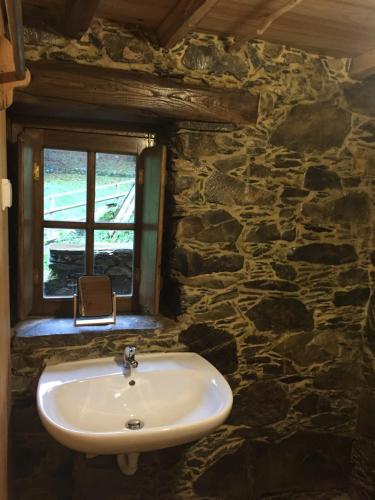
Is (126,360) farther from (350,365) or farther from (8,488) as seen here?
(350,365)

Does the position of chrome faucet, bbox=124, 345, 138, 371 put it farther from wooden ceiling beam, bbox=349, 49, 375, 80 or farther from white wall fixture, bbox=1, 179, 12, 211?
wooden ceiling beam, bbox=349, 49, 375, 80

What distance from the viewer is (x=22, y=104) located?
1566 mm

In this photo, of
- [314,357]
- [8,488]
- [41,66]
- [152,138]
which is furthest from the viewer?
[314,357]

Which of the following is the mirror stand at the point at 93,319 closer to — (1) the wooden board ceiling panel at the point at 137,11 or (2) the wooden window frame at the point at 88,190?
(2) the wooden window frame at the point at 88,190

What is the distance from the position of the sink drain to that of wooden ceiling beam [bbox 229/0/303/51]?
5.07ft

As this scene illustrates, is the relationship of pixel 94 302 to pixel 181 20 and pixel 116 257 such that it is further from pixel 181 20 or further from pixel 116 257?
pixel 181 20

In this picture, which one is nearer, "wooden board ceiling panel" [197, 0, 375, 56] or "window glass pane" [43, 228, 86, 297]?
"wooden board ceiling panel" [197, 0, 375, 56]

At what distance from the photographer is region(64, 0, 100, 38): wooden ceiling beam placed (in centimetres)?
130

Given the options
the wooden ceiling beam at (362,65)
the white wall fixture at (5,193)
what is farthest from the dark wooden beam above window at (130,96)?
the wooden ceiling beam at (362,65)

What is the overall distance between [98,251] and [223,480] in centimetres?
128

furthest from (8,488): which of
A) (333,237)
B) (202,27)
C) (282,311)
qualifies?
(202,27)

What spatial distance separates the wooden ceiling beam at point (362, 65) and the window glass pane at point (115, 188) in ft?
3.57

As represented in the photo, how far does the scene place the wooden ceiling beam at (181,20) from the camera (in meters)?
1.32

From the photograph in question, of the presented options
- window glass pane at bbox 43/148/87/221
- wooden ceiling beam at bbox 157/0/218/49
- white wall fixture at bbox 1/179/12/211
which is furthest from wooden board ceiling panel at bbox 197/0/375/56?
white wall fixture at bbox 1/179/12/211
